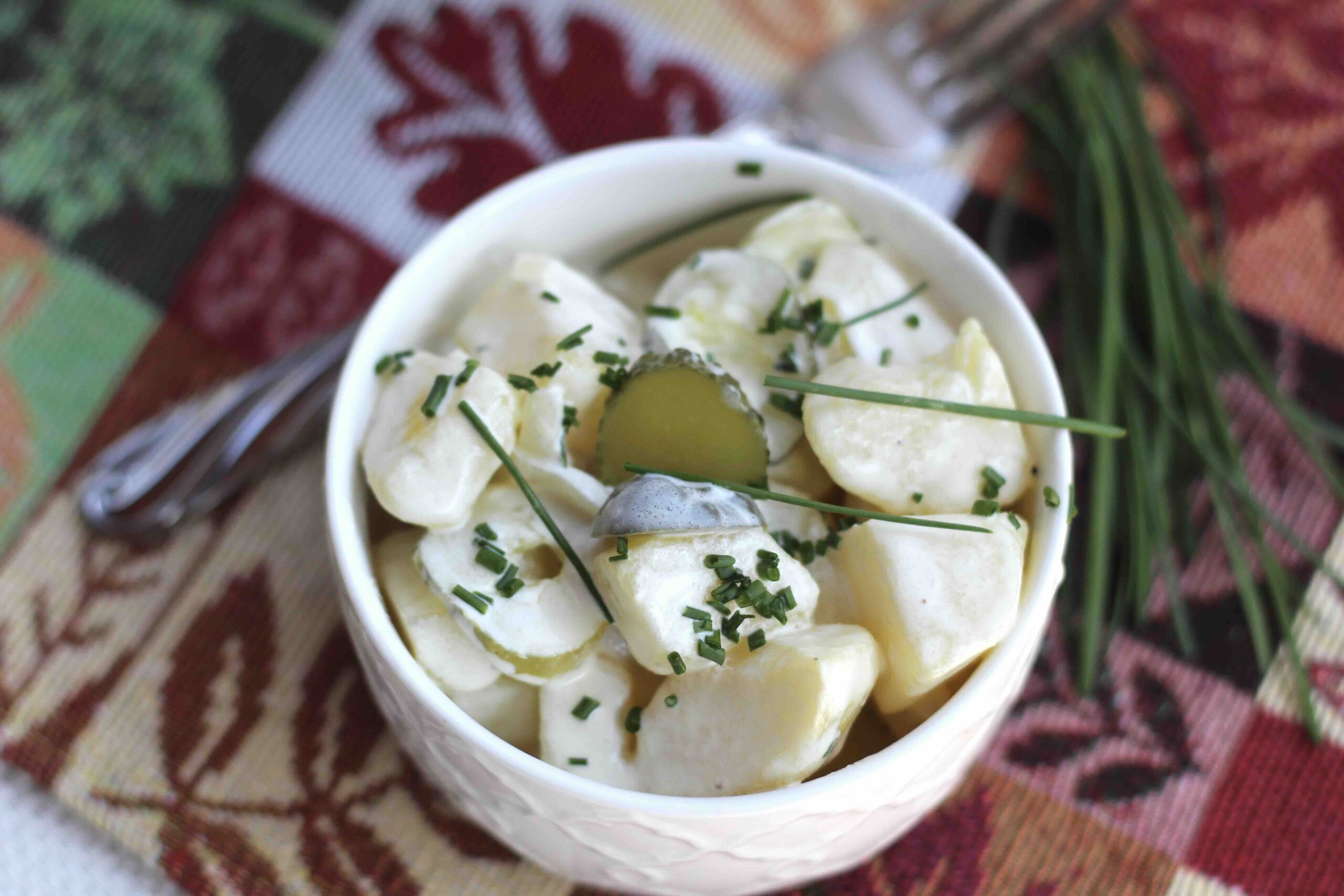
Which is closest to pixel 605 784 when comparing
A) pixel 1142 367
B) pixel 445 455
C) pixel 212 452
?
pixel 445 455

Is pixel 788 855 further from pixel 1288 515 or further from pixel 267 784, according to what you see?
pixel 1288 515

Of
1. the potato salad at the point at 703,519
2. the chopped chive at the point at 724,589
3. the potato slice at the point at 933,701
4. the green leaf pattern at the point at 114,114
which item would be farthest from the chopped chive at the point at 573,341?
the green leaf pattern at the point at 114,114

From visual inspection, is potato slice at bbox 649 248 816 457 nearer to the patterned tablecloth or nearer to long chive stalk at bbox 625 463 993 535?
long chive stalk at bbox 625 463 993 535

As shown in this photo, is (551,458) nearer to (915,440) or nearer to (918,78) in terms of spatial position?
(915,440)

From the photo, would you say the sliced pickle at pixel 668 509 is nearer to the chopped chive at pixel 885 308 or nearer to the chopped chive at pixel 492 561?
the chopped chive at pixel 492 561

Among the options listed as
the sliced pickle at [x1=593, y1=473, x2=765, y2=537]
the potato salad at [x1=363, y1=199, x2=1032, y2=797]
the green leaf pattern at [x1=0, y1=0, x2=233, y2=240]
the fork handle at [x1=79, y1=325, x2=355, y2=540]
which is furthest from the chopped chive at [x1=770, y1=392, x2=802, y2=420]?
the green leaf pattern at [x1=0, y1=0, x2=233, y2=240]

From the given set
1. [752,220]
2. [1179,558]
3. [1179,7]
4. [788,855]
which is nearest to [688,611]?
[788,855]
